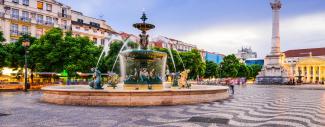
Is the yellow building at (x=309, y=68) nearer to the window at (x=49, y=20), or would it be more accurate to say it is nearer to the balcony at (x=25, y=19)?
the window at (x=49, y=20)

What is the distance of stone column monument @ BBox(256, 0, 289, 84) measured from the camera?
2542 inches

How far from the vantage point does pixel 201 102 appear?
16.1 meters

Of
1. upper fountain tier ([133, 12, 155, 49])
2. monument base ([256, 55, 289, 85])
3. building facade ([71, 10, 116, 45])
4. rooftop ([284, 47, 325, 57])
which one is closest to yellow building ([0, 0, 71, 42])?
building facade ([71, 10, 116, 45])

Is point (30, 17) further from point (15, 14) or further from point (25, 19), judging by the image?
point (15, 14)

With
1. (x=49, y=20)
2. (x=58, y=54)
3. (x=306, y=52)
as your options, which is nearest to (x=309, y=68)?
(x=306, y=52)

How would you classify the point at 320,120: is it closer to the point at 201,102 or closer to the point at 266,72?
the point at 201,102

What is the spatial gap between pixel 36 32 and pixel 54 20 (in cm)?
475

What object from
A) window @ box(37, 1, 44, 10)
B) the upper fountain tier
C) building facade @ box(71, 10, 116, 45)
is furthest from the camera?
building facade @ box(71, 10, 116, 45)

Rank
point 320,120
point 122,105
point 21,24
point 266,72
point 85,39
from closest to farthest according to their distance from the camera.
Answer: point 320,120 → point 122,105 → point 85,39 → point 21,24 → point 266,72

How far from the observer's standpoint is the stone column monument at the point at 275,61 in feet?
212

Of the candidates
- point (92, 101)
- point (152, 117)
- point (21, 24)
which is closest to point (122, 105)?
point (92, 101)

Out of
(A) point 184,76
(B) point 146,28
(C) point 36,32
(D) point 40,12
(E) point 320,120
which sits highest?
(D) point 40,12

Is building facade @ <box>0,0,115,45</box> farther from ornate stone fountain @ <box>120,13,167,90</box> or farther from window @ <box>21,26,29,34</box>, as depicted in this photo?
ornate stone fountain @ <box>120,13,167,90</box>

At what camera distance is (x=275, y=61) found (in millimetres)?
65750
